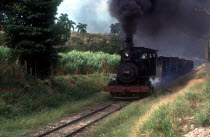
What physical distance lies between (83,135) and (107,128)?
102cm

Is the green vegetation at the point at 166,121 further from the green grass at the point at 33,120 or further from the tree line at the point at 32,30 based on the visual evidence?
the tree line at the point at 32,30

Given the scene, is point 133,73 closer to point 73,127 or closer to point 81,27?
point 73,127

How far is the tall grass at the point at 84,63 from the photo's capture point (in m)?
22.2

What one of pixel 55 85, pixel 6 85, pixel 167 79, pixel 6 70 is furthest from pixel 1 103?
pixel 167 79

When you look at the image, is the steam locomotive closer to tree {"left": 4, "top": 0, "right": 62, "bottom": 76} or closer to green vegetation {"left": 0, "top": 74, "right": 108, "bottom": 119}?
green vegetation {"left": 0, "top": 74, "right": 108, "bottom": 119}

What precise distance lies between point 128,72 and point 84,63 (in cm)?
940

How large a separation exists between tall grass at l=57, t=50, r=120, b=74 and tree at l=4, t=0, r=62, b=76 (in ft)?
21.3

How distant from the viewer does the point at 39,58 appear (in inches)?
587

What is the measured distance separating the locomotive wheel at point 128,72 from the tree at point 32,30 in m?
3.96

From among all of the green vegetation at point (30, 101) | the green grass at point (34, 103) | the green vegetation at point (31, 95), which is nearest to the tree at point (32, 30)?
the green vegetation at point (30, 101)

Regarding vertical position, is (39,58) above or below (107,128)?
above

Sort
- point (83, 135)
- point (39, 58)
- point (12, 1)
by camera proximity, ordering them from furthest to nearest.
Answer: point (39, 58), point (12, 1), point (83, 135)

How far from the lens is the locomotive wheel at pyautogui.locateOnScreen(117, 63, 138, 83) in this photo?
594 inches

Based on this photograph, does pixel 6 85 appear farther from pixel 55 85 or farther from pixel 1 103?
pixel 55 85
